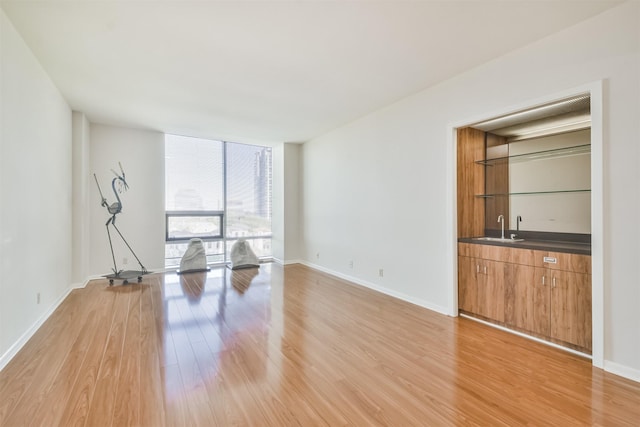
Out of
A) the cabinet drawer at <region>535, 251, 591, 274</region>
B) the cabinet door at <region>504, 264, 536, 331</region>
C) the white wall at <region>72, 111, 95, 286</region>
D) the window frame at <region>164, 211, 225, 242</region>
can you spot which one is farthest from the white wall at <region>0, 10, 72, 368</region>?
the cabinet drawer at <region>535, 251, 591, 274</region>

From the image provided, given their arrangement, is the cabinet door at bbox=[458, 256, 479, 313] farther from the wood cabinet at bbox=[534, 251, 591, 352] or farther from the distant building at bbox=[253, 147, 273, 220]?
the distant building at bbox=[253, 147, 273, 220]

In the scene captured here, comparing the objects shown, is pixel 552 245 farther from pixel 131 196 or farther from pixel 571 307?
pixel 131 196

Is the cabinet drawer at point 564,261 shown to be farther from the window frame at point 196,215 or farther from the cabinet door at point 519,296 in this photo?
the window frame at point 196,215

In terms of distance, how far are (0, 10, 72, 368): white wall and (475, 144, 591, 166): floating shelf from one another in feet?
15.4

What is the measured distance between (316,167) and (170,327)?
413 cm

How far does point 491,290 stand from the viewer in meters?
3.09

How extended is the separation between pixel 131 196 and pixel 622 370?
6888 millimetres

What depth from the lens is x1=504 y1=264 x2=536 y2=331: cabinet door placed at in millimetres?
2758

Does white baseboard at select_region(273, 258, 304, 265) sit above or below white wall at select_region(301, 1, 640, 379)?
below

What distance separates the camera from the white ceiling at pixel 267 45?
2.20 m

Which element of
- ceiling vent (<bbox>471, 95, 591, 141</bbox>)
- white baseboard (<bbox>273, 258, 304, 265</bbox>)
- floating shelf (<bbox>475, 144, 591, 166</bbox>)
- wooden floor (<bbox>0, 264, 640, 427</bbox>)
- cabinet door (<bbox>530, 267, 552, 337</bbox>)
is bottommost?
wooden floor (<bbox>0, 264, 640, 427</bbox>)

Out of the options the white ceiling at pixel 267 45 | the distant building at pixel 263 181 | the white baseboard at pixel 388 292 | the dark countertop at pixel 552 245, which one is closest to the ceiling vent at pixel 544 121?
the white ceiling at pixel 267 45

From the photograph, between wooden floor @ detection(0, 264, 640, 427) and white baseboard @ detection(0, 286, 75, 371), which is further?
white baseboard @ detection(0, 286, 75, 371)

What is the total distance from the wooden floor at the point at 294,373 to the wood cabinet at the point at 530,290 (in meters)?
0.17
